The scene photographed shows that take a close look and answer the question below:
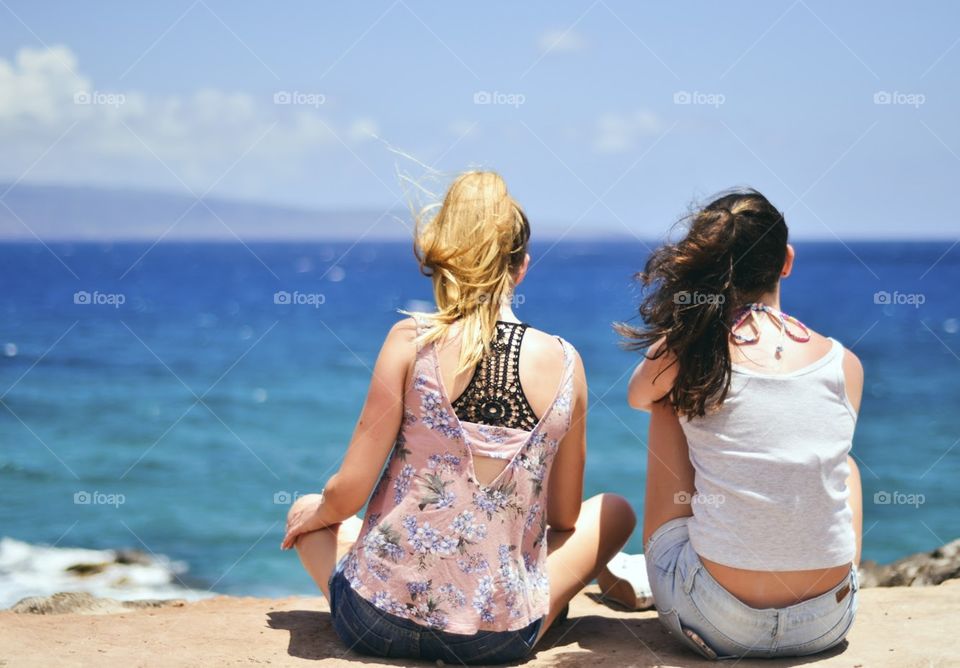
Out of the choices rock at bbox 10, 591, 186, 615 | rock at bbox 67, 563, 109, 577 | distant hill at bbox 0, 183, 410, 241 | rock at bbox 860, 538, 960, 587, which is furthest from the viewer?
distant hill at bbox 0, 183, 410, 241

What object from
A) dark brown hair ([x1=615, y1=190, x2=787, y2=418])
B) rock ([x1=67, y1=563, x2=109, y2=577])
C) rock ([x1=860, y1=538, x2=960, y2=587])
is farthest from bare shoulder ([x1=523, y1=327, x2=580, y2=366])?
rock ([x1=67, y1=563, x2=109, y2=577])

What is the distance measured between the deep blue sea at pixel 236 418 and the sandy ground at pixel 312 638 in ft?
2.77

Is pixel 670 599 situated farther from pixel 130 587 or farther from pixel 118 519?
pixel 118 519

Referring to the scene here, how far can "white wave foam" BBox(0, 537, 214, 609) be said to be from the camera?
5.30 meters

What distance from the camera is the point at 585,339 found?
863 inches

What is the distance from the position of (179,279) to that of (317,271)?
10.5 m

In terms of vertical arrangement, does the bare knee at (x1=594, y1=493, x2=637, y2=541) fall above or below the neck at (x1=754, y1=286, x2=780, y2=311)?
below

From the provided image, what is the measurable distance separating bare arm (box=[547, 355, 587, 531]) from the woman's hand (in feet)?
2.21

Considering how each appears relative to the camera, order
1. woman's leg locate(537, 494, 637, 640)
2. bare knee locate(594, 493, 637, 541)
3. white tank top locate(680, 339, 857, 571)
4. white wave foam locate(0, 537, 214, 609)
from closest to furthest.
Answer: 1. white tank top locate(680, 339, 857, 571)
2. woman's leg locate(537, 494, 637, 640)
3. bare knee locate(594, 493, 637, 541)
4. white wave foam locate(0, 537, 214, 609)

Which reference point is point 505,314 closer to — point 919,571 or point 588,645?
point 588,645

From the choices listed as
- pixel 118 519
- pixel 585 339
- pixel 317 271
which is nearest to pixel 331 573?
pixel 118 519

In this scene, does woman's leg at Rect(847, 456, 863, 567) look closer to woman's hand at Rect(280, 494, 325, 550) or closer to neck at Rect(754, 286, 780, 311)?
neck at Rect(754, 286, 780, 311)

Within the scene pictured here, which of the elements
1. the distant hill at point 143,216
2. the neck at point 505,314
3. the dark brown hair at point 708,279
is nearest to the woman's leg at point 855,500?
the dark brown hair at point 708,279

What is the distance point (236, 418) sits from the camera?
1342cm
